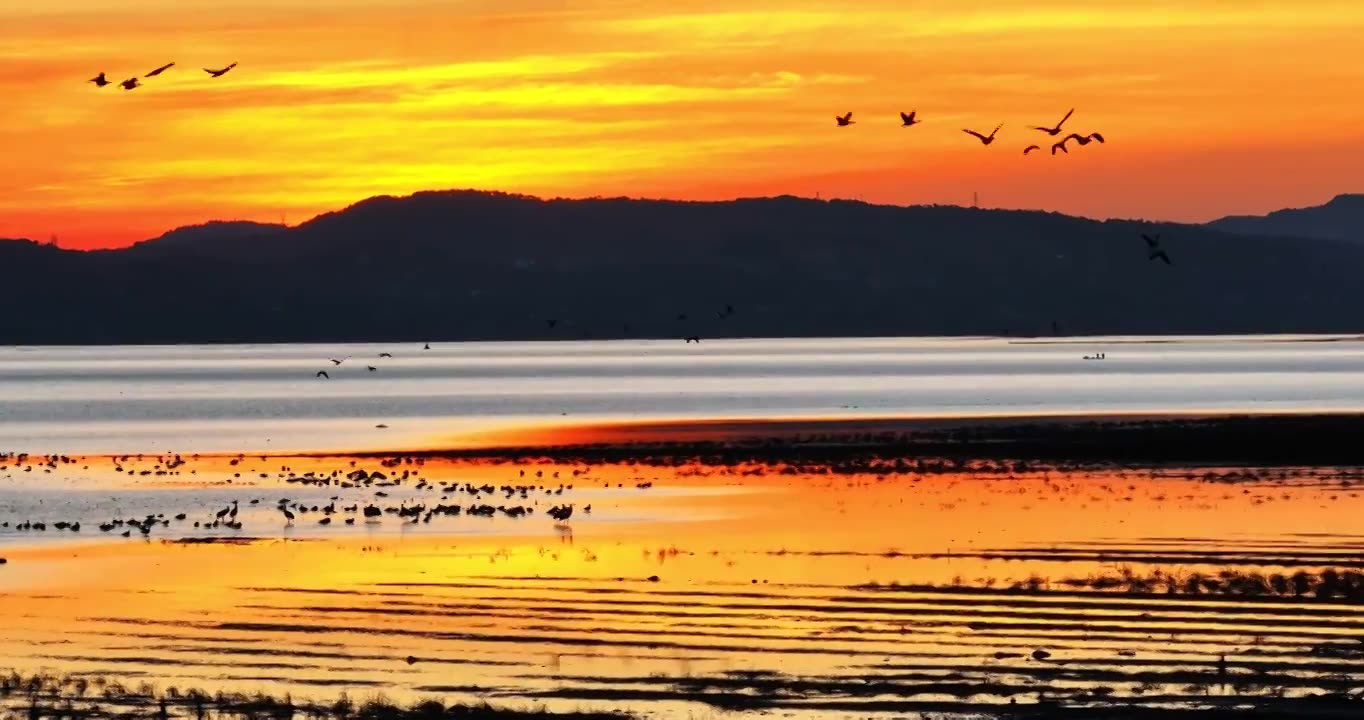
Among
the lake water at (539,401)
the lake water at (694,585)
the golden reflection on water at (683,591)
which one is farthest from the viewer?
the lake water at (539,401)

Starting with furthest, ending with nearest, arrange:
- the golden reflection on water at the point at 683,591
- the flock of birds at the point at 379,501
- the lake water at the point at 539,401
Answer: the lake water at the point at 539,401, the flock of birds at the point at 379,501, the golden reflection on water at the point at 683,591

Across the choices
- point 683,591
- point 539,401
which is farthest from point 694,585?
point 539,401

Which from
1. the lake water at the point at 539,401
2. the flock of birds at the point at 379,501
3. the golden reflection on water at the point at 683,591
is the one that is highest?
the lake water at the point at 539,401

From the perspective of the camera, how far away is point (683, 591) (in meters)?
34.5

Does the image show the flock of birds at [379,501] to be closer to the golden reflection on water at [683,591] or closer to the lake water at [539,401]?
the golden reflection on water at [683,591]

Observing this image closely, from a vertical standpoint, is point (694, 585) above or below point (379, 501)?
below

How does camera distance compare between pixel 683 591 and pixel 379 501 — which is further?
pixel 379 501

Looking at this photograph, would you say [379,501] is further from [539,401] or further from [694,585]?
[539,401]

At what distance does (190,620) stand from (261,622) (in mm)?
1218

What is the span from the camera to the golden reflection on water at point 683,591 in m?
27.1

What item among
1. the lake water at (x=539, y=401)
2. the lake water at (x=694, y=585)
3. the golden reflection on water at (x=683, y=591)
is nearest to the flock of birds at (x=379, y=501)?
the lake water at (x=694, y=585)

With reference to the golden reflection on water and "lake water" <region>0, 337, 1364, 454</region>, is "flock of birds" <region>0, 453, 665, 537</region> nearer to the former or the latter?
the golden reflection on water

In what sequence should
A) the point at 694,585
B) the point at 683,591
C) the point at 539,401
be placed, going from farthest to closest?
the point at 539,401, the point at 694,585, the point at 683,591

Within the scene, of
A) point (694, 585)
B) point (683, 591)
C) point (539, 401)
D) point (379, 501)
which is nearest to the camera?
point (683, 591)
